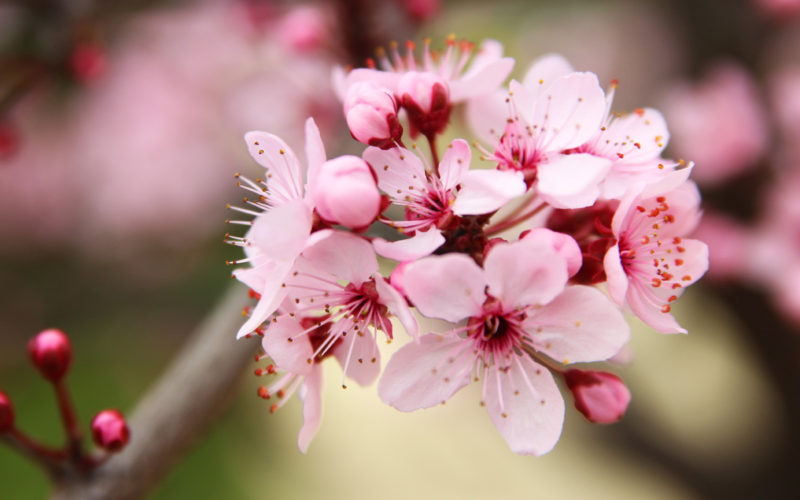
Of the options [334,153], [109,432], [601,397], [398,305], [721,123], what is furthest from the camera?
[721,123]

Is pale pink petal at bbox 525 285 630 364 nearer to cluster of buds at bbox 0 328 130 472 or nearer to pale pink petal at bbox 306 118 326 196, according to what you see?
pale pink petal at bbox 306 118 326 196

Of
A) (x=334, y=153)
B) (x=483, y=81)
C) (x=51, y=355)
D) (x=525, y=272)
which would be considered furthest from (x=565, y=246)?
(x=51, y=355)

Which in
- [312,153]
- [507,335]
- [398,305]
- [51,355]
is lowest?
[51,355]

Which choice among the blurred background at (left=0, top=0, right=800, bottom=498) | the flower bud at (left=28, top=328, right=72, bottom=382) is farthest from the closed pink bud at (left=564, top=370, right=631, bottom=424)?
the flower bud at (left=28, top=328, right=72, bottom=382)

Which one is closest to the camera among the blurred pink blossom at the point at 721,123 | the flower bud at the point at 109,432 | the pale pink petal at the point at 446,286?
the pale pink petal at the point at 446,286

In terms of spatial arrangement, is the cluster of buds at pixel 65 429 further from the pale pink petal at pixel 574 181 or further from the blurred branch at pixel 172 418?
the pale pink petal at pixel 574 181

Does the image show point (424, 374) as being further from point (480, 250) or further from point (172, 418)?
point (172, 418)

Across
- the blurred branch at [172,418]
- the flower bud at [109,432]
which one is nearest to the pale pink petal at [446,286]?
the blurred branch at [172,418]
